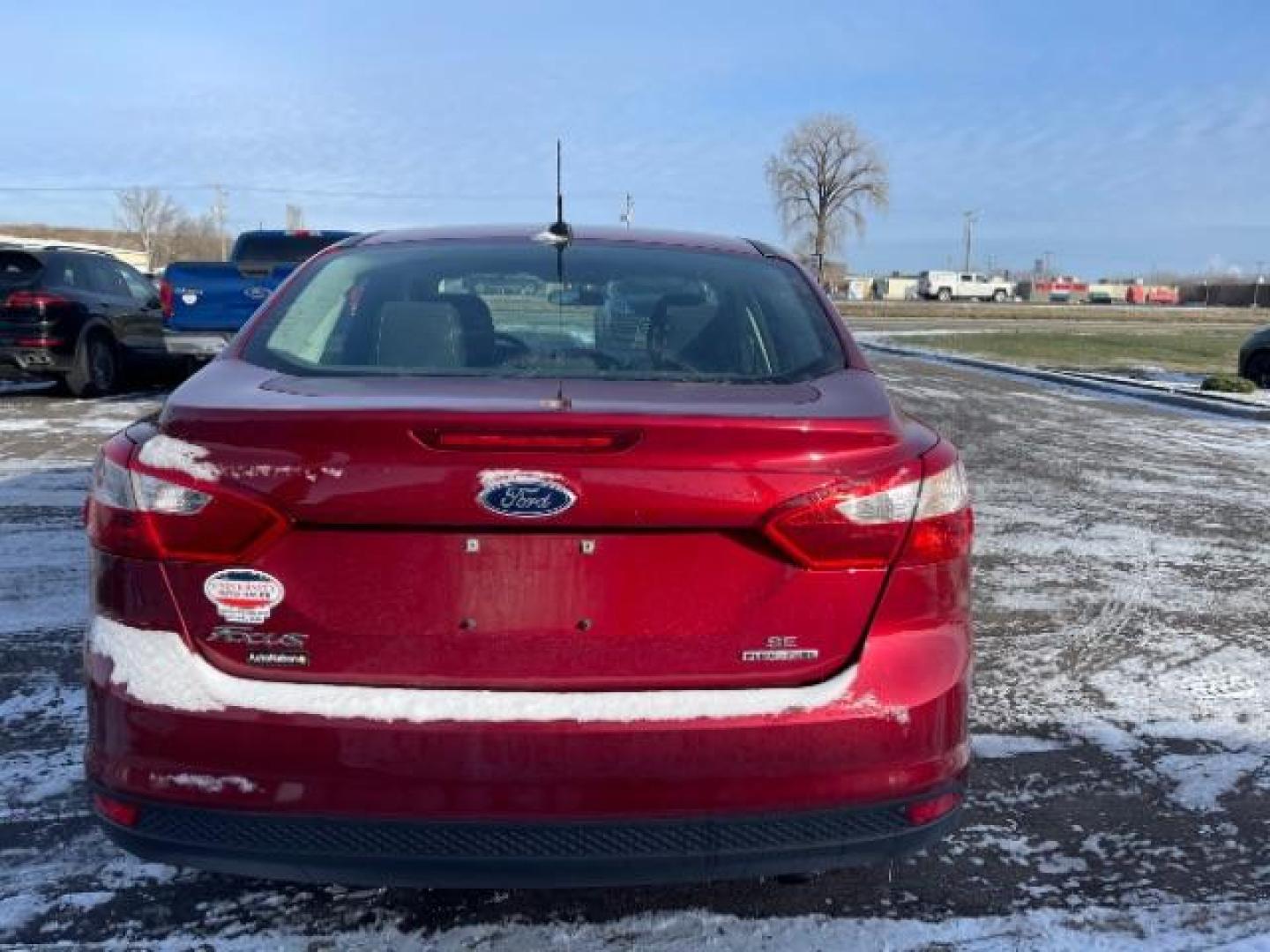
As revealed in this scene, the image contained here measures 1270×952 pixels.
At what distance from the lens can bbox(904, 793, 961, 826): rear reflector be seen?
214 cm

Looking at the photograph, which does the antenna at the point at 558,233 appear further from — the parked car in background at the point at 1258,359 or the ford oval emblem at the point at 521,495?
the parked car in background at the point at 1258,359

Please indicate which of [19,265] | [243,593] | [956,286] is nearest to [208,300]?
[19,265]

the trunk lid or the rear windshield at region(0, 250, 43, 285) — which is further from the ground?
the rear windshield at region(0, 250, 43, 285)

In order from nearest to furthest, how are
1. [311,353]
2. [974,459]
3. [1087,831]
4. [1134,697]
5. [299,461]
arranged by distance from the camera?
[299,461], [311,353], [1087,831], [1134,697], [974,459]

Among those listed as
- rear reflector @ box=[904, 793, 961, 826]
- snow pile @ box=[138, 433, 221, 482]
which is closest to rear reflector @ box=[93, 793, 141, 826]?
snow pile @ box=[138, 433, 221, 482]

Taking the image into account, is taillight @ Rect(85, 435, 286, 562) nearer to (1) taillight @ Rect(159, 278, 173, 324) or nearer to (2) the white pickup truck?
(1) taillight @ Rect(159, 278, 173, 324)

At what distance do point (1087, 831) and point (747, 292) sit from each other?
1.74 m

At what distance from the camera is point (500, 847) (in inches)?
79.0

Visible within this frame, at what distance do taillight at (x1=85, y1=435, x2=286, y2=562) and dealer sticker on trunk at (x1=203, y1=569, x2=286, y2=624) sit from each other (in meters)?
0.03

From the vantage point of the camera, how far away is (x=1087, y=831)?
296 cm

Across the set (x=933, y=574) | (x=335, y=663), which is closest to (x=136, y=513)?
(x=335, y=663)

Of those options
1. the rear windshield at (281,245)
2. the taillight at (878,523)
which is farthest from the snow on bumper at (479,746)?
the rear windshield at (281,245)

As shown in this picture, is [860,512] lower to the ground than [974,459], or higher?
higher

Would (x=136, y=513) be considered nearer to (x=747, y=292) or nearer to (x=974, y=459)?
(x=747, y=292)
